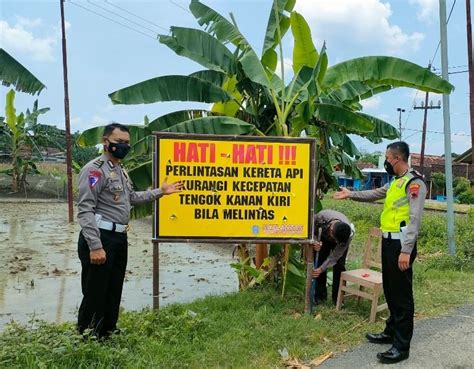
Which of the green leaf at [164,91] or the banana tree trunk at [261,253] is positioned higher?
the green leaf at [164,91]

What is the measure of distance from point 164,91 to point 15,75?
73.5 inches

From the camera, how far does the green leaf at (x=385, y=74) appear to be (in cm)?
586

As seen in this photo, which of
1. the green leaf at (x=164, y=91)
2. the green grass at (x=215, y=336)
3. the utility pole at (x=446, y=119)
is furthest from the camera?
the utility pole at (x=446, y=119)

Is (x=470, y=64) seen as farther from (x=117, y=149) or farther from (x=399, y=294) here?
(x=117, y=149)

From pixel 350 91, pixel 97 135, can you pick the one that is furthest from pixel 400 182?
pixel 97 135

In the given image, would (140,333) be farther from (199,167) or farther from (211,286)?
(211,286)

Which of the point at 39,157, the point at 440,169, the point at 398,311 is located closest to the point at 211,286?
the point at 398,311

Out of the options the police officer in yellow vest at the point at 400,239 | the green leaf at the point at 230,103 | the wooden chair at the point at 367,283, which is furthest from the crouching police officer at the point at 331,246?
the green leaf at the point at 230,103

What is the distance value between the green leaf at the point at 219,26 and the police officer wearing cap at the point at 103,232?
110 inches

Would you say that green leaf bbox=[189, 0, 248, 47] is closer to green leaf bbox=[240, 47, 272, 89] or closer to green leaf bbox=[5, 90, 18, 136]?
green leaf bbox=[240, 47, 272, 89]

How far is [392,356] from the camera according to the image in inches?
159

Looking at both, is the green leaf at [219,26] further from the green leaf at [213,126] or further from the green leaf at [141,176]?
the green leaf at [141,176]

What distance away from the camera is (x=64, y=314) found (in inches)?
248

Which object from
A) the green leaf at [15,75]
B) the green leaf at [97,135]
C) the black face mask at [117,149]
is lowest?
the black face mask at [117,149]
